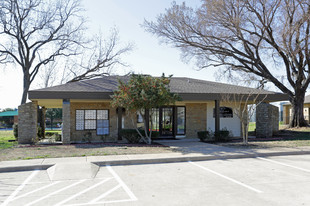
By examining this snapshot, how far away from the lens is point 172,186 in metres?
6.43

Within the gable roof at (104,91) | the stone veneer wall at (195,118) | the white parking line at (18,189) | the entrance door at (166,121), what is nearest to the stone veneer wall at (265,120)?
the gable roof at (104,91)

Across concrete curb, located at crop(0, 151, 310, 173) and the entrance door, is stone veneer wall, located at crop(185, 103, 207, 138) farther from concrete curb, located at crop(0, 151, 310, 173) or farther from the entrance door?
concrete curb, located at crop(0, 151, 310, 173)

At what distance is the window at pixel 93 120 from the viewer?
56.0 feet

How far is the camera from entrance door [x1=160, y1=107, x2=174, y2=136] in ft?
59.5

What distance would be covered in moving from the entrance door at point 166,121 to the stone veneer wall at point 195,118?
1041mm

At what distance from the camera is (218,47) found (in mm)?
23625

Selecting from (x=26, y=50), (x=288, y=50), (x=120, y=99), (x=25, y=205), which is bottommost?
(x=25, y=205)

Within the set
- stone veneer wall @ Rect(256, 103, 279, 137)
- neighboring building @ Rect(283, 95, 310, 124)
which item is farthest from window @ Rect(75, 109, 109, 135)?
neighboring building @ Rect(283, 95, 310, 124)

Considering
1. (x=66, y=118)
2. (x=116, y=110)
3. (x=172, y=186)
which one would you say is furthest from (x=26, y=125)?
(x=172, y=186)

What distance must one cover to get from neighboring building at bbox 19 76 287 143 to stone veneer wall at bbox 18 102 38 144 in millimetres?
51

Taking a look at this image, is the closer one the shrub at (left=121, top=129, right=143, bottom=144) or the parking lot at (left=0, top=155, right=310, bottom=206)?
the parking lot at (left=0, top=155, right=310, bottom=206)

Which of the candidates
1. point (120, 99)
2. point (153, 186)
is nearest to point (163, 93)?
point (120, 99)

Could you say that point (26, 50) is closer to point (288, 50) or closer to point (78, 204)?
point (288, 50)

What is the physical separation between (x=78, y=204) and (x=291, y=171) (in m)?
5.92
